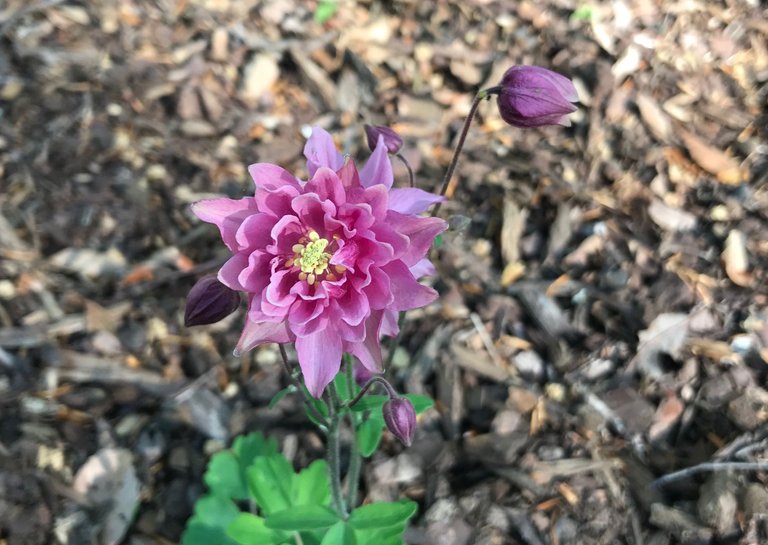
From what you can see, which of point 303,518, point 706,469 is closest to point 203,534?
point 303,518

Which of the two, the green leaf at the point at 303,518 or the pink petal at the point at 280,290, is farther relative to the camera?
the green leaf at the point at 303,518

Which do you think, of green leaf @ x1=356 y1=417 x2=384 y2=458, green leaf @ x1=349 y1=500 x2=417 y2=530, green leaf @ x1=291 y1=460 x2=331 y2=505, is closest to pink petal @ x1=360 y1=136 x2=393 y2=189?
green leaf @ x1=356 y1=417 x2=384 y2=458

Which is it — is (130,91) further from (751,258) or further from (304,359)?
(751,258)

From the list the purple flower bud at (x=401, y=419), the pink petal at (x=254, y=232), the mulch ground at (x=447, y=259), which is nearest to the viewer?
the pink petal at (x=254, y=232)

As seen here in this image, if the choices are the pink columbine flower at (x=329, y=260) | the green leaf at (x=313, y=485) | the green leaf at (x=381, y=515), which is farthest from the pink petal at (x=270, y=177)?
the green leaf at (x=313, y=485)

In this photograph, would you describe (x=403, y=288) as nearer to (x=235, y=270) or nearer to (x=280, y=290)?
(x=280, y=290)

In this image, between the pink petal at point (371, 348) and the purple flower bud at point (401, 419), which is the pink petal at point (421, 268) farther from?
the purple flower bud at point (401, 419)
